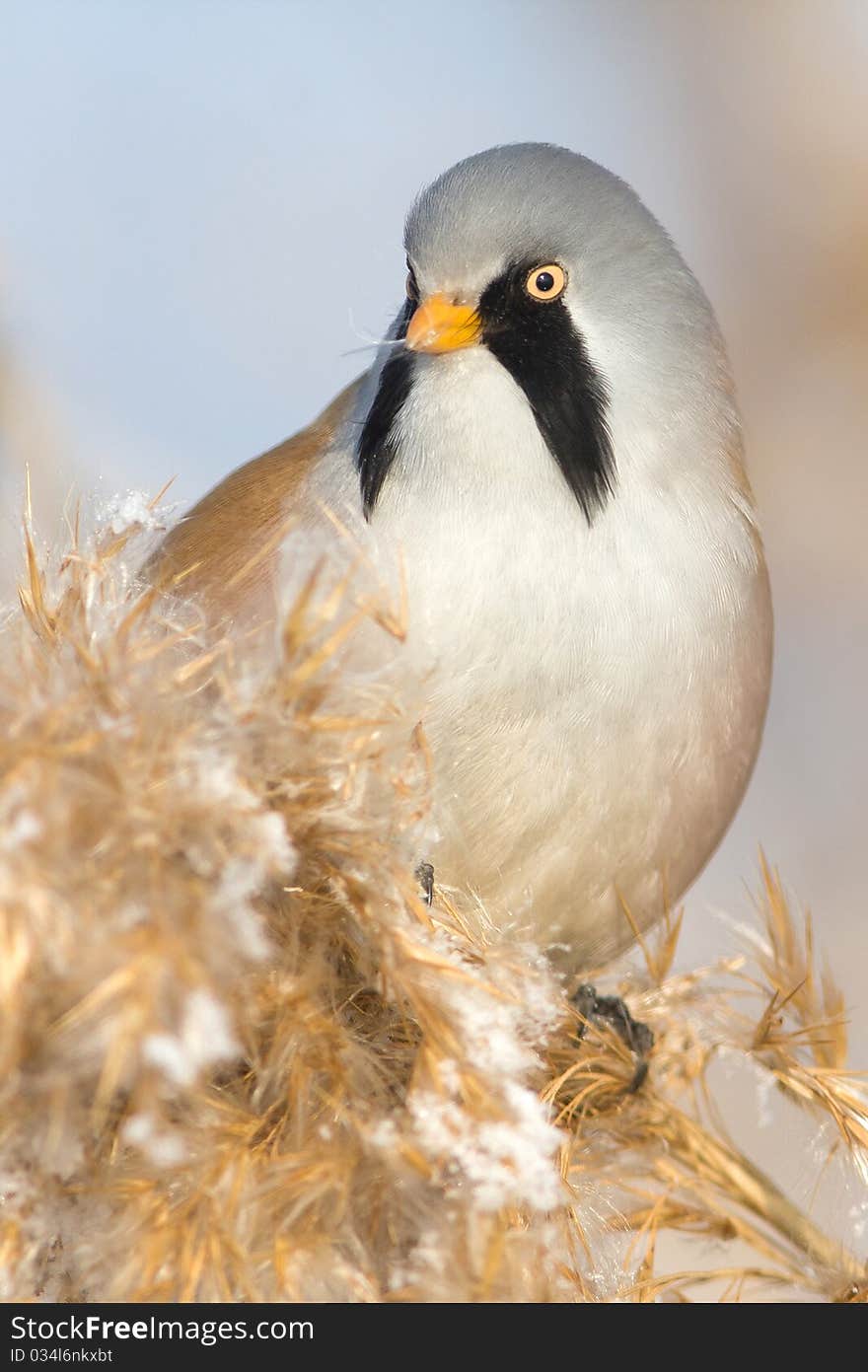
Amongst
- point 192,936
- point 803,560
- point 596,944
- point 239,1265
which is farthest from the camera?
point 803,560

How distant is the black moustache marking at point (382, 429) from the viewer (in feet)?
5.48

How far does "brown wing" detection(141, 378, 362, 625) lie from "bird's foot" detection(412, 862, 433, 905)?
53 cm

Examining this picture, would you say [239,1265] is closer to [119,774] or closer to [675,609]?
[119,774]

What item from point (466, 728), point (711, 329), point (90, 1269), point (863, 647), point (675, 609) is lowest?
point (863, 647)

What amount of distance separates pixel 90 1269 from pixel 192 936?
0.30 meters

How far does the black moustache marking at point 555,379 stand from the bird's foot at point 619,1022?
0.53 m

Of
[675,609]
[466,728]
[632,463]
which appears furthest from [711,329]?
[466,728]

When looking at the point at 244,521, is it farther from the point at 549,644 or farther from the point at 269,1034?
the point at 269,1034

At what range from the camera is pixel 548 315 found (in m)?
1.68

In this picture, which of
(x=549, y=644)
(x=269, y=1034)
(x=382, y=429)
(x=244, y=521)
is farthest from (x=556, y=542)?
(x=269, y=1034)

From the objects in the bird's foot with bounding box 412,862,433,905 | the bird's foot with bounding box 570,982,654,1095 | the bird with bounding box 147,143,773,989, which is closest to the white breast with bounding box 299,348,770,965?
the bird with bounding box 147,143,773,989

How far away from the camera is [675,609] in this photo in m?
1.66

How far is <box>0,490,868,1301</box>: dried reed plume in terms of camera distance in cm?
77

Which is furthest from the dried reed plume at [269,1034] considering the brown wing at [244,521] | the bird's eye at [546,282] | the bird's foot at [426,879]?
the bird's eye at [546,282]
